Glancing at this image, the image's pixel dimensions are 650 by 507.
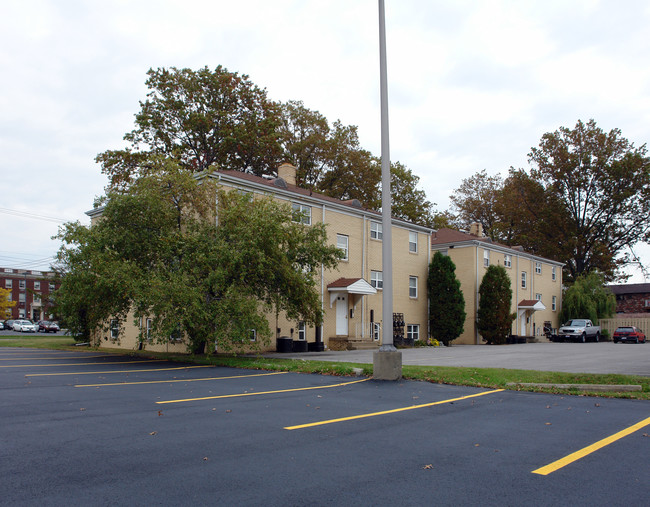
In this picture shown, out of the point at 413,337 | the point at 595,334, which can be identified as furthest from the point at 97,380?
the point at 595,334

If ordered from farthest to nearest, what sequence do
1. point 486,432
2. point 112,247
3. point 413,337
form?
1. point 413,337
2. point 112,247
3. point 486,432

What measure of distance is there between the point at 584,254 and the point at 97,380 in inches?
2100

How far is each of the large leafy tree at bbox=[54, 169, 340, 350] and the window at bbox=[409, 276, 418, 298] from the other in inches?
564

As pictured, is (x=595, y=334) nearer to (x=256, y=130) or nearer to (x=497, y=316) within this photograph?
(x=497, y=316)

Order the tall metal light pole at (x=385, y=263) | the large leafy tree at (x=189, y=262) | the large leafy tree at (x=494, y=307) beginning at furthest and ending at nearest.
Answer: the large leafy tree at (x=494, y=307) → the large leafy tree at (x=189, y=262) → the tall metal light pole at (x=385, y=263)

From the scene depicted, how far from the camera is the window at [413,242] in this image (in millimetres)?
34875

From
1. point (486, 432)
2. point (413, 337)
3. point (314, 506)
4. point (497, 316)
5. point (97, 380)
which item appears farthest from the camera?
point (497, 316)

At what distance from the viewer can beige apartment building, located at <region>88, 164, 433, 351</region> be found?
26.5 meters

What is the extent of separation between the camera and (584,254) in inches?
2163

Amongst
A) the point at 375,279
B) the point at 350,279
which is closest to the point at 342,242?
the point at 350,279

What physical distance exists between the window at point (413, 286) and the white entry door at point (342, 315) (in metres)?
6.73

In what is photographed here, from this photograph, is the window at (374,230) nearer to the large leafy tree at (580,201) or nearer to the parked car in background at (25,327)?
the large leafy tree at (580,201)

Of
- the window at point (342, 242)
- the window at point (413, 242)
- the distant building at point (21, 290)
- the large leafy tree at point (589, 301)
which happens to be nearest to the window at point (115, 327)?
the window at point (342, 242)

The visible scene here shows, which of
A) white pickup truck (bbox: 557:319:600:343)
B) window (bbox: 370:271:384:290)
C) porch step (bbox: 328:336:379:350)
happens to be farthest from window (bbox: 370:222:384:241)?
white pickup truck (bbox: 557:319:600:343)
